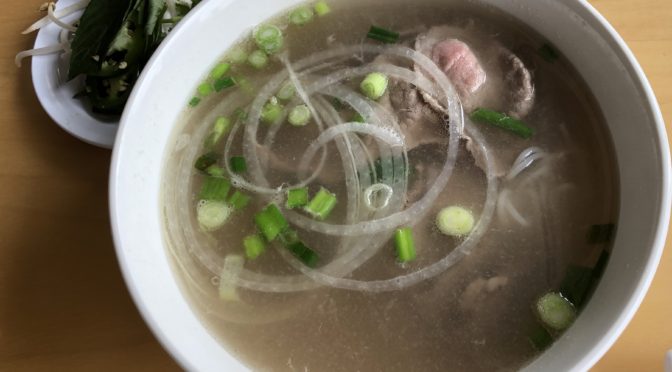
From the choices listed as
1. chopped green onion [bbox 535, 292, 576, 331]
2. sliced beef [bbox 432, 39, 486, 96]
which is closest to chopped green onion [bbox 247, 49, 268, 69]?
sliced beef [bbox 432, 39, 486, 96]

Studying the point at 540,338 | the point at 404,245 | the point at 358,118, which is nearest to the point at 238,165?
the point at 358,118

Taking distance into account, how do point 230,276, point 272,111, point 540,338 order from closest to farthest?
1. point 540,338
2. point 230,276
3. point 272,111

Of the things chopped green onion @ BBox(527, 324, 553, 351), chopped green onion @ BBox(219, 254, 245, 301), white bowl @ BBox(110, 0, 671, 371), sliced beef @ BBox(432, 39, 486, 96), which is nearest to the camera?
white bowl @ BBox(110, 0, 671, 371)

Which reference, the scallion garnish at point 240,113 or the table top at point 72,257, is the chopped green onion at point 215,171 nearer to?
the scallion garnish at point 240,113

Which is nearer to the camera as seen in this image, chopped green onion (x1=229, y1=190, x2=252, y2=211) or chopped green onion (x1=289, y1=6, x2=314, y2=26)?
chopped green onion (x1=229, y1=190, x2=252, y2=211)

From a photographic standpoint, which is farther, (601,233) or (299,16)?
(299,16)

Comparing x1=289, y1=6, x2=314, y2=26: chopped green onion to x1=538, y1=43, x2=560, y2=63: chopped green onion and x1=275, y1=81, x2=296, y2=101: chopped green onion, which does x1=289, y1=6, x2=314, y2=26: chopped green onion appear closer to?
x1=275, y1=81, x2=296, y2=101: chopped green onion

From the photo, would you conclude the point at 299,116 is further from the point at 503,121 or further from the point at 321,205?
the point at 503,121
